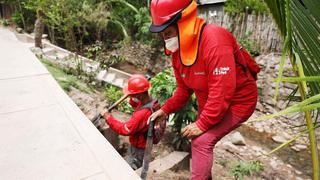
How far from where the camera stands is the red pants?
1.73 meters

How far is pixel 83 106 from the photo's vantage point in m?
3.67

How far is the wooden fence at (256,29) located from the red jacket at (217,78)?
556 cm

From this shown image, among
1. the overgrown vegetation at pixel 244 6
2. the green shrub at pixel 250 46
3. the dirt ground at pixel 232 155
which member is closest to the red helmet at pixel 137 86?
the dirt ground at pixel 232 155

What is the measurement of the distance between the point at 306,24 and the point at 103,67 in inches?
208

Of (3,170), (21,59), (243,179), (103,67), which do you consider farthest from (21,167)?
(103,67)

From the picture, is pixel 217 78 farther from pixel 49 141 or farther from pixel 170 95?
pixel 170 95

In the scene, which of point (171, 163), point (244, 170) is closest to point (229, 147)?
point (244, 170)

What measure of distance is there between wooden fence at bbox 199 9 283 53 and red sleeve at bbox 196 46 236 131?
5.78m

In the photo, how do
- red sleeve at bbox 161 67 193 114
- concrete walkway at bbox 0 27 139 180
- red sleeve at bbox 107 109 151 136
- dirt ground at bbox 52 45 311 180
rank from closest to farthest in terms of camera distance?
concrete walkway at bbox 0 27 139 180, red sleeve at bbox 161 67 193 114, red sleeve at bbox 107 109 151 136, dirt ground at bbox 52 45 311 180

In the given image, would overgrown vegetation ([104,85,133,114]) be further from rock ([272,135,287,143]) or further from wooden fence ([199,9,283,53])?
wooden fence ([199,9,283,53])

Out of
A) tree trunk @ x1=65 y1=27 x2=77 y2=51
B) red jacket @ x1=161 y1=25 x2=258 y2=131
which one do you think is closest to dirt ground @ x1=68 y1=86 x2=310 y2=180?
red jacket @ x1=161 y1=25 x2=258 y2=131

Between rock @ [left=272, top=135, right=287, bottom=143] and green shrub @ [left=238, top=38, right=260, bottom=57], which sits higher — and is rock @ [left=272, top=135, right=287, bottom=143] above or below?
Answer: below

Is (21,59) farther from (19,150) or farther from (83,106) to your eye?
(19,150)

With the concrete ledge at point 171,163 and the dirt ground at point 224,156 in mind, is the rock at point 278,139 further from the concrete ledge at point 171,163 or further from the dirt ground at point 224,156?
the concrete ledge at point 171,163
